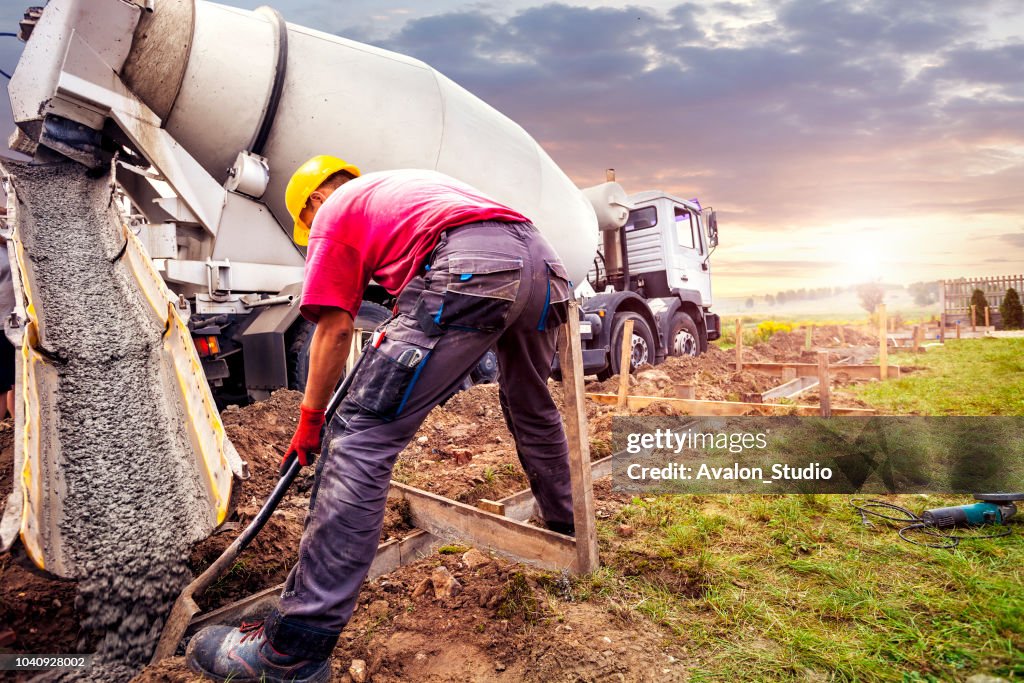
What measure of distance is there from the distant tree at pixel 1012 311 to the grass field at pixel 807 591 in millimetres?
22128

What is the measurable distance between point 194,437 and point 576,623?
190 centimetres

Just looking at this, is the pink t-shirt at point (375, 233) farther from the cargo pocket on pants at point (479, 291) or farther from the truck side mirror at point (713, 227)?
the truck side mirror at point (713, 227)

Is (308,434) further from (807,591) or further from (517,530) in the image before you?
(807,591)

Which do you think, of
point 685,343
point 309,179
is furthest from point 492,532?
point 685,343

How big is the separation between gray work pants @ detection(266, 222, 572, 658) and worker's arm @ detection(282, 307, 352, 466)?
8cm

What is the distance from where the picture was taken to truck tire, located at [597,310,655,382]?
306 inches

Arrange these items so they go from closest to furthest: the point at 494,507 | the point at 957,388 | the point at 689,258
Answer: the point at 494,507, the point at 957,388, the point at 689,258

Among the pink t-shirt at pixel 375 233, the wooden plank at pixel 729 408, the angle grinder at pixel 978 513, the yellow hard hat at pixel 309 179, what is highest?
the yellow hard hat at pixel 309 179

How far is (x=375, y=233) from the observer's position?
6.36 ft

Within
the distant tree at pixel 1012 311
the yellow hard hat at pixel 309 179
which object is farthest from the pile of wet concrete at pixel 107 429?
the distant tree at pixel 1012 311

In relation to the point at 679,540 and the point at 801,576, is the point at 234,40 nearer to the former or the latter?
the point at 679,540

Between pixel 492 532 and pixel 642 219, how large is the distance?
7.67 m

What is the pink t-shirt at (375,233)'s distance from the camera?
187 cm

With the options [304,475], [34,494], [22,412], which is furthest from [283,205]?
[34,494]
